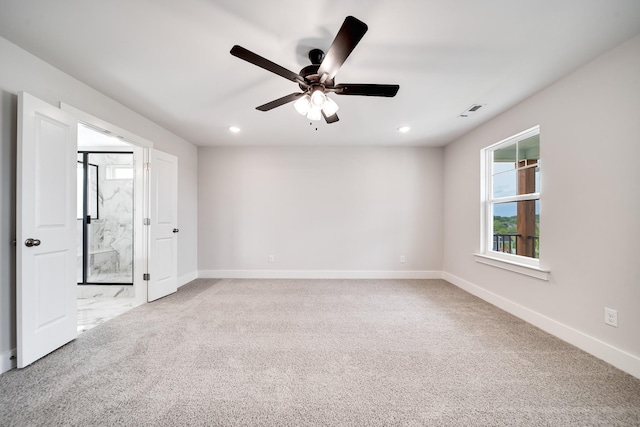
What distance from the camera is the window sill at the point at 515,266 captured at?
2367 millimetres

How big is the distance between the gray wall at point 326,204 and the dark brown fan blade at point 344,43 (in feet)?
9.04

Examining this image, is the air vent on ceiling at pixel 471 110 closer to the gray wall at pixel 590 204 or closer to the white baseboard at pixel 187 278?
the gray wall at pixel 590 204

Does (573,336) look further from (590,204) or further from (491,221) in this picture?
(491,221)

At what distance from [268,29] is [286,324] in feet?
8.28

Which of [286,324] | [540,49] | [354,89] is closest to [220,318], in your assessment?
[286,324]

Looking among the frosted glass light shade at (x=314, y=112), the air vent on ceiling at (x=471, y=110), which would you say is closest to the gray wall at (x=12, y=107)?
the frosted glass light shade at (x=314, y=112)

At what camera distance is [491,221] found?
3297 millimetres

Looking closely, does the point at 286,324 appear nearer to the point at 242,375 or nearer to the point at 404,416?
the point at 242,375

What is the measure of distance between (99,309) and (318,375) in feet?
9.68

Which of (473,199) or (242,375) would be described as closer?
(242,375)

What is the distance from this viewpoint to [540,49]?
1.78 metres

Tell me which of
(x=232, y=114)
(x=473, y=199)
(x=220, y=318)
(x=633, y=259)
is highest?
(x=232, y=114)

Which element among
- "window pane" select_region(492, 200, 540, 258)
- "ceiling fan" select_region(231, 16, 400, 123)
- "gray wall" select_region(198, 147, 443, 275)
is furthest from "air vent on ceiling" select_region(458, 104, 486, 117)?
"ceiling fan" select_region(231, 16, 400, 123)

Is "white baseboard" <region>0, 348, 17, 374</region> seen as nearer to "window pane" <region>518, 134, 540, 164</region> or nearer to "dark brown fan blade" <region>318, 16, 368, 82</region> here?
"dark brown fan blade" <region>318, 16, 368, 82</region>
